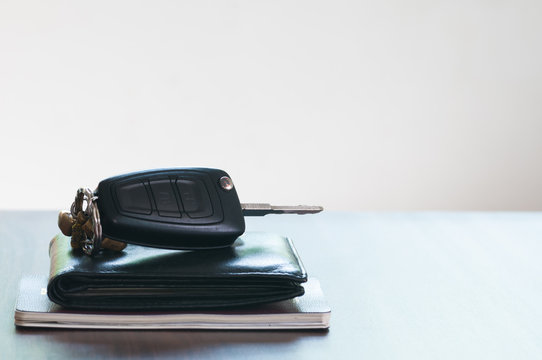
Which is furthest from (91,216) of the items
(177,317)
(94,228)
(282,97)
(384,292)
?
(282,97)

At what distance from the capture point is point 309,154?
10.8ft

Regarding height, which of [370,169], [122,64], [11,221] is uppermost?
[122,64]

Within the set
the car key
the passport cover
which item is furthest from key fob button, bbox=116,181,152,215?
the passport cover

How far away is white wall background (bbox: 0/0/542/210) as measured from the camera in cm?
311

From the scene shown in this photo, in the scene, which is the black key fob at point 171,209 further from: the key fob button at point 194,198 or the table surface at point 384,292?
the table surface at point 384,292

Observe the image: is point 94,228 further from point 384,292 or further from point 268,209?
point 384,292

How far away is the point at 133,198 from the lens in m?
0.82

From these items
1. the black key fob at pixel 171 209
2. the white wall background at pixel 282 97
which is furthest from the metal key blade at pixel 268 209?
the white wall background at pixel 282 97

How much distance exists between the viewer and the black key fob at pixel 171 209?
0.80m

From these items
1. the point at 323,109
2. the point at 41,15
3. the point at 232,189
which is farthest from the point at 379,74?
the point at 232,189

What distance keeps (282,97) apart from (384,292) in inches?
92.4

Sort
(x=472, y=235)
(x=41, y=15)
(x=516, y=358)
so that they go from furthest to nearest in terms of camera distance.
→ (x=41, y=15), (x=472, y=235), (x=516, y=358)

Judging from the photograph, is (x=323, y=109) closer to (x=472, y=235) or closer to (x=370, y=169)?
(x=370, y=169)

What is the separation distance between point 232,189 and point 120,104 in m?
2.37
